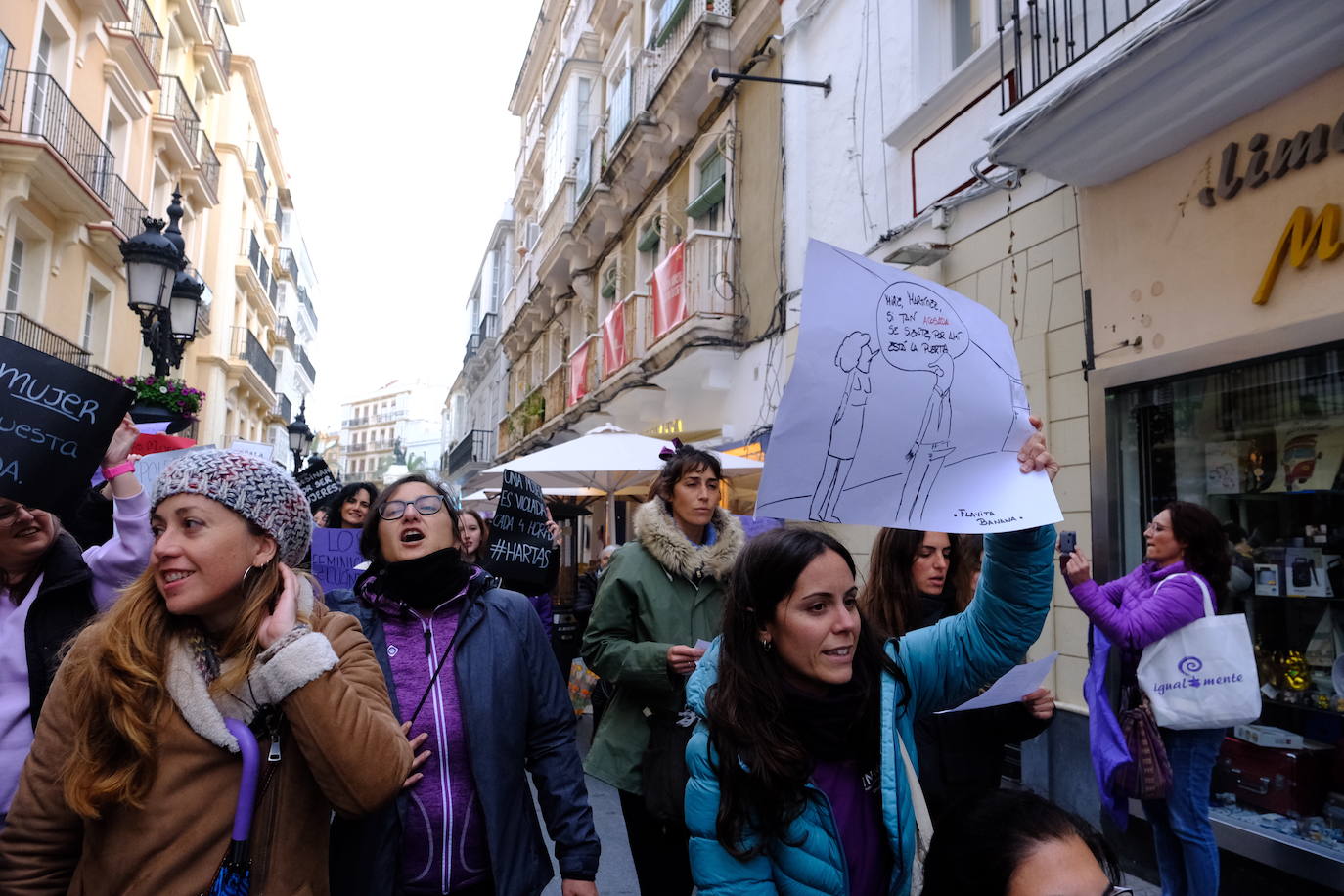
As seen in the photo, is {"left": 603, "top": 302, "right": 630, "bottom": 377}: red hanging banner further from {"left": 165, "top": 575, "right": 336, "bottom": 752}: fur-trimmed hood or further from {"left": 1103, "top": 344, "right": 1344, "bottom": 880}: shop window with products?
{"left": 165, "top": 575, "right": 336, "bottom": 752}: fur-trimmed hood

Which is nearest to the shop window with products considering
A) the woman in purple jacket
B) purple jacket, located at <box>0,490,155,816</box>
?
the woman in purple jacket

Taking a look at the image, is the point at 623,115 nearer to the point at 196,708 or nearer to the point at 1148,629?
the point at 1148,629

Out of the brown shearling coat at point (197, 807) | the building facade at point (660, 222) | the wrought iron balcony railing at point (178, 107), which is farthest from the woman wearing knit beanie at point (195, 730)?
the wrought iron balcony railing at point (178, 107)

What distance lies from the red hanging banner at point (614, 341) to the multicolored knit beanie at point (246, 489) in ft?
39.5

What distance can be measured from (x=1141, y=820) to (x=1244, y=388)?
97.5 inches

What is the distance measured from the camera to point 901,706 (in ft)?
6.31

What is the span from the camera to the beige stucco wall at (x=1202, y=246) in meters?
4.35

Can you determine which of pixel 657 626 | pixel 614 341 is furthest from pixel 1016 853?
pixel 614 341

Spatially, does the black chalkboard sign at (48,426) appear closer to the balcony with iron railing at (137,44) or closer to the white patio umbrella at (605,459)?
the white patio umbrella at (605,459)

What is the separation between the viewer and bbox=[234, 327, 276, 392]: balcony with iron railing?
3094cm

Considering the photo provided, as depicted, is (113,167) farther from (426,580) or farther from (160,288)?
(426,580)

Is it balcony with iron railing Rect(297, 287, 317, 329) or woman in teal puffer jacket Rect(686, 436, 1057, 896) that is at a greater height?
balcony with iron railing Rect(297, 287, 317, 329)

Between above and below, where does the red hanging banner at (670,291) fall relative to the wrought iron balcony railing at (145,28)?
below

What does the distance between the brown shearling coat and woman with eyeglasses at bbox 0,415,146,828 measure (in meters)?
0.49
